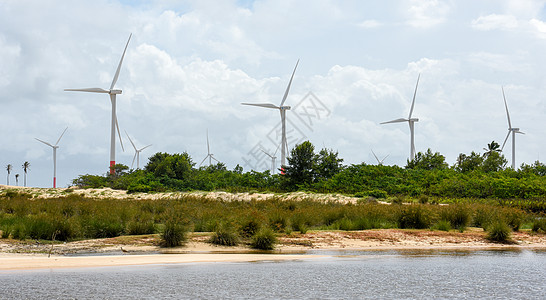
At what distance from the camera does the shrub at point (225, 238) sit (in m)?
21.2

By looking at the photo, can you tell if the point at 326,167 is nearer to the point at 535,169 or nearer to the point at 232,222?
the point at 535,169

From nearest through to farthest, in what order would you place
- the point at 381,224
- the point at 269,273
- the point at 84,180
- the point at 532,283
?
1. the point at 532,283
2. the point at 269,273
3. the point at 381,224
4. the point at 84,180

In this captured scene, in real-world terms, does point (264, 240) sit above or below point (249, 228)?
below

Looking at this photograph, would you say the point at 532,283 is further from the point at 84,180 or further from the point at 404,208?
the point at 84,180

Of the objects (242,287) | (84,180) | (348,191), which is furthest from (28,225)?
(84,180)

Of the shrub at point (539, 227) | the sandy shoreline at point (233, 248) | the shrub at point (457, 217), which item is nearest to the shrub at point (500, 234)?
the sandy shoreline at point (233, 248)

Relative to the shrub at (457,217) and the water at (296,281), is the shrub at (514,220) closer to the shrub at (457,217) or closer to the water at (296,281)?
the shrub at (457,217)

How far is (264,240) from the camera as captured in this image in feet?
69.2

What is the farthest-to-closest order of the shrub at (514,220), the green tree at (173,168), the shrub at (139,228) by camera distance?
the green tree at (173,168) < the shrub at (514,220) < the shrub at (139,228)

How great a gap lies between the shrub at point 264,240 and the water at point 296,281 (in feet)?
11.3

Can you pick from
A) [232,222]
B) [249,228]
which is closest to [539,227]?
[249,228]

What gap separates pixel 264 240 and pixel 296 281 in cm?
733

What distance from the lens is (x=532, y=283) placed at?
550 inches

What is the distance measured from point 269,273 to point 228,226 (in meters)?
7.18
